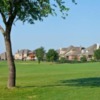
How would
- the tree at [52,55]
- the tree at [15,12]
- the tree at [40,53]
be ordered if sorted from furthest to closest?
the tree at [40,53] < the tree at [52,55] < the tree at [15,12]

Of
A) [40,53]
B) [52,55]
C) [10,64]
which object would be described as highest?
[40,53]

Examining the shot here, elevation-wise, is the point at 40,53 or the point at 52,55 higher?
the point at 40,53

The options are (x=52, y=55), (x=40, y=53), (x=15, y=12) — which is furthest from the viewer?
(x=40, y=53)

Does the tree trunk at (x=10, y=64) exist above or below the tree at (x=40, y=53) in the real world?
below

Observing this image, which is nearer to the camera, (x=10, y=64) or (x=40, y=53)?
(x=10, y=64)

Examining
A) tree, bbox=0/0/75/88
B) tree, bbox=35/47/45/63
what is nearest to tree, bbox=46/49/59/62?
tree, bbox=35/47/45/63

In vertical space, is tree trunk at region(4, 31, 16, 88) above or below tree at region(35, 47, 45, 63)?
below

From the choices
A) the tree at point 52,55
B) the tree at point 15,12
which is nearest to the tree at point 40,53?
the tree at point 52,55

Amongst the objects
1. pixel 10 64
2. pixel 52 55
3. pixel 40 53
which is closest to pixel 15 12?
pixel 10 64

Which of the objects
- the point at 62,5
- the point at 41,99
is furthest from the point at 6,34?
the point at 41,99

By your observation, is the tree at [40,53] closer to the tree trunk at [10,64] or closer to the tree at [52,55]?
the tree at [52,55]

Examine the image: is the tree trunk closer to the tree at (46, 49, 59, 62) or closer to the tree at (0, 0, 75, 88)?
the tree at (0, 0, 75, 88)

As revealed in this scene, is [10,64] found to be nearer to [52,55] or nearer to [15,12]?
[15,12]

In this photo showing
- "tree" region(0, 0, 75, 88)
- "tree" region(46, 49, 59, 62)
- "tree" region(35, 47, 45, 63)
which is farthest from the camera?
"tree" region(35, 47, 45, 63)
